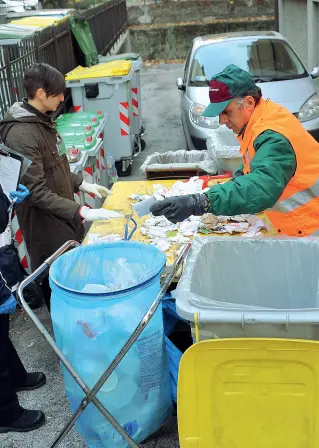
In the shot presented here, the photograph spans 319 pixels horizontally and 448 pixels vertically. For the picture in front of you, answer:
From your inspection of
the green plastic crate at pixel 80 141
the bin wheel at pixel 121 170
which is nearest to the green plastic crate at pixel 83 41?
the bin wheel at pixel 121 170

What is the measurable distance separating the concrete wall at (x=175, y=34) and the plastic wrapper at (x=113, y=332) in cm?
1746

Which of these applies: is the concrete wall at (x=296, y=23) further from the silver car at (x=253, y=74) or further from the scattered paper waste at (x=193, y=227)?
the scattered paper waste at (x=193, y=227)

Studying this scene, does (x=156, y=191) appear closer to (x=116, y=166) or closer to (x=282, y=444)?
(x=282, y=444)

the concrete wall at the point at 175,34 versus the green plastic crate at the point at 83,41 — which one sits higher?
the green plastic crate at the point at 83,41

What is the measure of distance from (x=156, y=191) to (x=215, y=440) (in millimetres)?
2347

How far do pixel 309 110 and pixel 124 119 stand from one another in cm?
245

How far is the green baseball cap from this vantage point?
273 centimetres

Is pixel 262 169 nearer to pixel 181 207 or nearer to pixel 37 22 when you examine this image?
pixel 181 207

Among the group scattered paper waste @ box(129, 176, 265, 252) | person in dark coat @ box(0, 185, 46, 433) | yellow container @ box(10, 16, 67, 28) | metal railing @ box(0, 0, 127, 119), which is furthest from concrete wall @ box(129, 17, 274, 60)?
person in dark coat @ box(0, 185, 46, 433)

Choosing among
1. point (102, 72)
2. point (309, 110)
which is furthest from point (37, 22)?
point (309, 110)

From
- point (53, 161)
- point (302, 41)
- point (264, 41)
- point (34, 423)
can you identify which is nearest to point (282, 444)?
point (34, 423)

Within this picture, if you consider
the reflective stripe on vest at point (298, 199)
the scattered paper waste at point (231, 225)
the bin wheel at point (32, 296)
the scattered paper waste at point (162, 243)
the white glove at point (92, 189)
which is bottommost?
the bin wheel at point (32, 296)

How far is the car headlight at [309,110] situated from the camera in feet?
22.6

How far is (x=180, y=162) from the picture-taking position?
16.8ft
